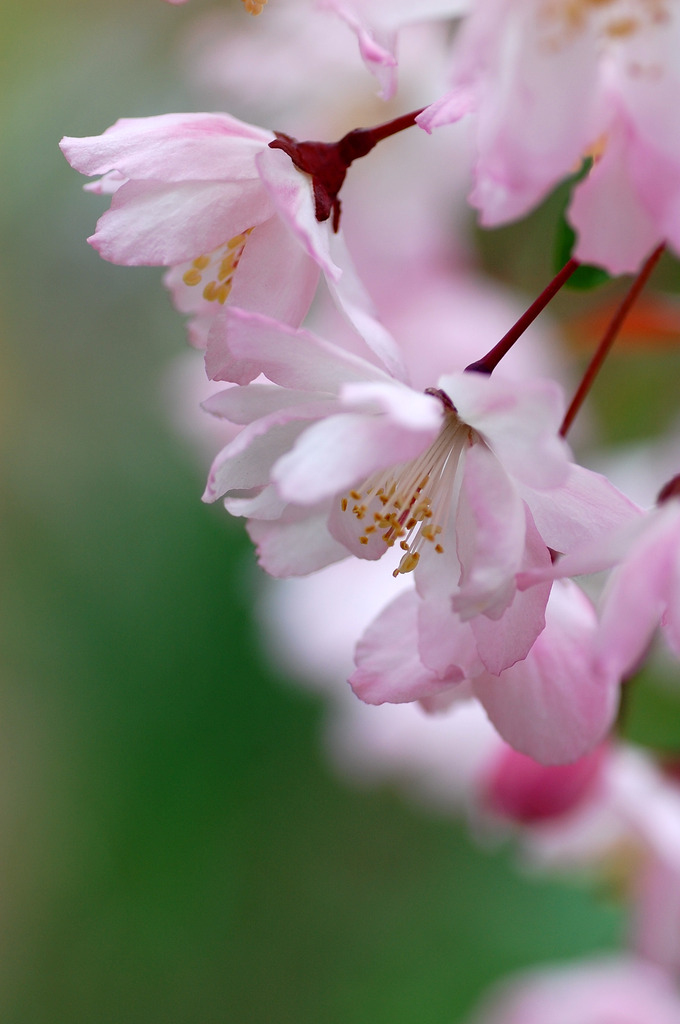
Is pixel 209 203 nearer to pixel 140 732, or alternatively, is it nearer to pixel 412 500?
pixel 412 500

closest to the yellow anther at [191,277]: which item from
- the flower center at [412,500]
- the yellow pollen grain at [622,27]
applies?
the flower center at [412,500]

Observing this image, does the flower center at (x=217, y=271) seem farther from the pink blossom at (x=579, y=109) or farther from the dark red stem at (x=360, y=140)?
the pink blossom at (x=579, y=109)

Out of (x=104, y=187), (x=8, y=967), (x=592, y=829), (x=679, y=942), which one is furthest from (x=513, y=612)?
(x=8, y=967)

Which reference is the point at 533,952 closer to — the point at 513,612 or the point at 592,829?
the point at 592,829

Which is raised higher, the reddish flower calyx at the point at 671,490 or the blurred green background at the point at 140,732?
the reddish flower calyx at the point at 671,490

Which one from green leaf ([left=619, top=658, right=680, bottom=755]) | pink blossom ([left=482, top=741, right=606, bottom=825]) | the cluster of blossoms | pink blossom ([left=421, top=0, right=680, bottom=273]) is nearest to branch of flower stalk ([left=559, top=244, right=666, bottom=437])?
the cluster of blossoms

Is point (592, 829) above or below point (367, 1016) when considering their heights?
above

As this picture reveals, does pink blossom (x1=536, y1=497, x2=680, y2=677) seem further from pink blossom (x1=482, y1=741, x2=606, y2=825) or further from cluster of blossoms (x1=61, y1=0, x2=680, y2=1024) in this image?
pink blossom (x1=482, y1=741, x2=606, y2=825)
